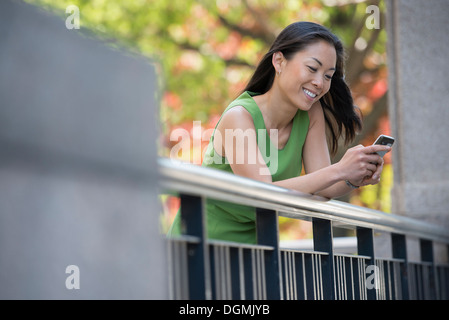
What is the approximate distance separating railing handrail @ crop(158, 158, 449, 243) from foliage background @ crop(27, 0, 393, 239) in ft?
22.9

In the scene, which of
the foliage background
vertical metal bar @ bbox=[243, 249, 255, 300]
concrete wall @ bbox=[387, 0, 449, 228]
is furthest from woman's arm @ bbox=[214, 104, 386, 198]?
the foliage background

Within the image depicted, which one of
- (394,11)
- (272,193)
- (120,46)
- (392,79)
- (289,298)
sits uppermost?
(394,11)

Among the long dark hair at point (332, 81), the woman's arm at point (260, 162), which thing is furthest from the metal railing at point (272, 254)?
the long dark hair at point (332, 81)

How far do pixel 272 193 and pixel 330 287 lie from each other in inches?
30.2

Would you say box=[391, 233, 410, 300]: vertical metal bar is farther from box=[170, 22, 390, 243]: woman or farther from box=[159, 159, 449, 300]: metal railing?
box=[170, 22, 390, 243]: woman

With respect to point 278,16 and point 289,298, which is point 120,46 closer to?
point 289,298

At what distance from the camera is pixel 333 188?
333cm

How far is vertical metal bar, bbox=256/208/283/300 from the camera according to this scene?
8.25ft

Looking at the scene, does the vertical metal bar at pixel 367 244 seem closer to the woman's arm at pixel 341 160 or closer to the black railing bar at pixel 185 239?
the woman's arm at pixel 341 160

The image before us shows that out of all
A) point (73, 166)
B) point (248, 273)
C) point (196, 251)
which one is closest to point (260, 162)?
point (248, 273)

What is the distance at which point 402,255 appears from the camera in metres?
4.32

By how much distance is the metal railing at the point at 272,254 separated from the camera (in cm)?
197

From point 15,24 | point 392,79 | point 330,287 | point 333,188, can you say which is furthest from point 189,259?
point 392,79

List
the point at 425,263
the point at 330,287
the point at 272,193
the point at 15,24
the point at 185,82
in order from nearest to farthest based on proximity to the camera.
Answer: the point at 15,24, the point at 272,193, the point at 330,287, the point at 425,263, the point at 185,82
